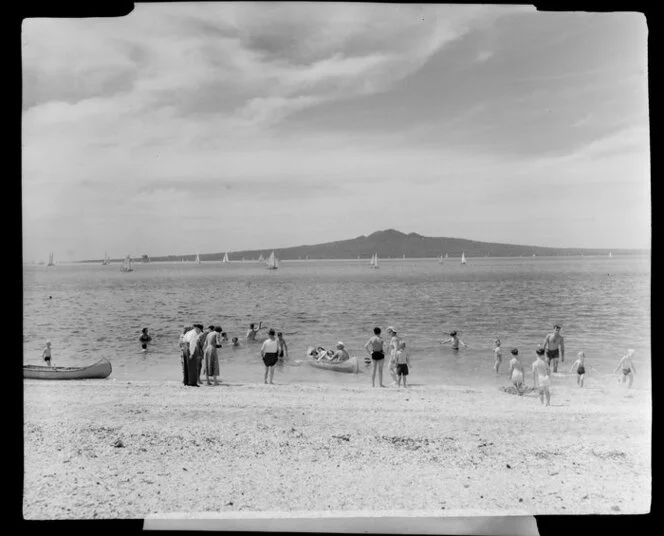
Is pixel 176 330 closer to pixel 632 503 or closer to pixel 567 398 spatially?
pixel 567 398

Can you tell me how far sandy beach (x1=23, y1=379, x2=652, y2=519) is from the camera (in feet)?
20.6

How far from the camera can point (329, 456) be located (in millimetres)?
6965

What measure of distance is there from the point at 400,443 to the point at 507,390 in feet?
13.3

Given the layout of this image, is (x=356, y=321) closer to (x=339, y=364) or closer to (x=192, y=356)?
(x=339, y=364)

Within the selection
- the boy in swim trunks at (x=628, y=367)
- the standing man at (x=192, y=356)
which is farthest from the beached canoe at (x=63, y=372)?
the boy in swim trunks at (x=628, y=367)

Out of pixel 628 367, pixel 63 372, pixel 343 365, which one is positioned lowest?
pixel 343 365

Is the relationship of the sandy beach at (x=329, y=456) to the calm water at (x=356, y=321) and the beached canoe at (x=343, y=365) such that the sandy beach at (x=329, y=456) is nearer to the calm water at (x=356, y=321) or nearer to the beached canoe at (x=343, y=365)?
the calm water at (x=356, y=321)

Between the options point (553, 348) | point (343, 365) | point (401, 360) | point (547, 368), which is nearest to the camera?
point (547, 368)

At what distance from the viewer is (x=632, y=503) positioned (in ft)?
20.9

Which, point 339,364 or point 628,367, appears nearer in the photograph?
point 628,367

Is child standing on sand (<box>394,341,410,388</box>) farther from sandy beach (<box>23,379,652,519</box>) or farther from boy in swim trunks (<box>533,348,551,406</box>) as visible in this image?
boy in swim trunks (<box>533,348,551,406</box>)

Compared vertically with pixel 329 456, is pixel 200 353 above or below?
above

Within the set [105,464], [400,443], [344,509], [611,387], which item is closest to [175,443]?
[105,464]

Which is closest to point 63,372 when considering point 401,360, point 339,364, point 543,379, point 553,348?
point 339,364
